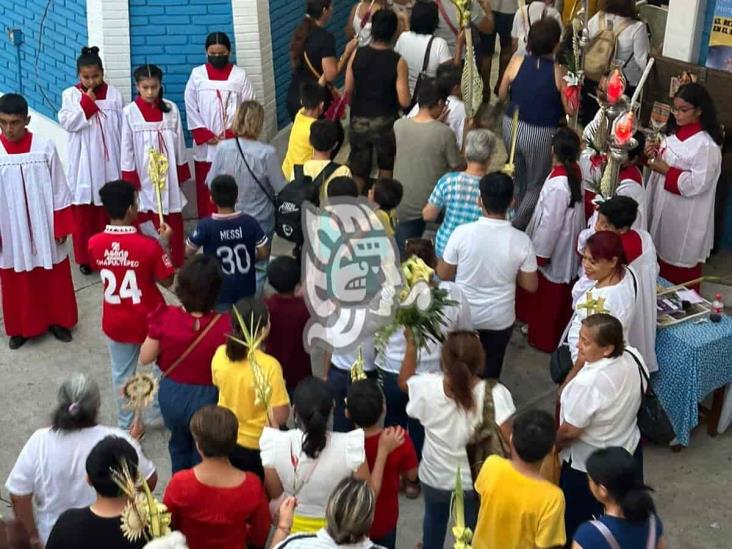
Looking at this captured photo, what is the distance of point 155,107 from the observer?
8.49 m

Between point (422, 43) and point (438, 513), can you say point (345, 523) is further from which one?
point (422, 43)

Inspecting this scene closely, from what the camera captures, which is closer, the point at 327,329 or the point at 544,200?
the point at 327,329

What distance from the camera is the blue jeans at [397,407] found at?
20.1ft

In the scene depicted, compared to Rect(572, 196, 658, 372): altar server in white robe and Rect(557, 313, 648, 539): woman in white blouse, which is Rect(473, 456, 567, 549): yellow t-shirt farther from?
Rect(572, 196, 658, 372): altar server in white robe

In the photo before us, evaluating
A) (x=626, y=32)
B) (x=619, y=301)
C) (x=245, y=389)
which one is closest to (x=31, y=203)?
(x=245, y=389)

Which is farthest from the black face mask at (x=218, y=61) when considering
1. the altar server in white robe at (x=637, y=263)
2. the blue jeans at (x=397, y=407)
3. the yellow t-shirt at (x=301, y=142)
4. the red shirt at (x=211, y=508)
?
the red shirt at (x=211, y=508)

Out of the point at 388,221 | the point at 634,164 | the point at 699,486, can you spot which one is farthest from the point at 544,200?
the point at 699,486

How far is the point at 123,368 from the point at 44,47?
415cm

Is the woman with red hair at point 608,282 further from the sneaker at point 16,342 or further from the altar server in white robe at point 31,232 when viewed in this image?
the sneaker at point 16,342

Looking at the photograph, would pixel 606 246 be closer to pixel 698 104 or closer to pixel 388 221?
pixel 388 221

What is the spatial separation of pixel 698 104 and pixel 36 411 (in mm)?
4837

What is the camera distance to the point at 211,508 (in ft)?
15.0

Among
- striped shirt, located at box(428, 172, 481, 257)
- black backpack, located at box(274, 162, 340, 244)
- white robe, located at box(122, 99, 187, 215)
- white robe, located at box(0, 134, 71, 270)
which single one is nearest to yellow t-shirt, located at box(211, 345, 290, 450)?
black backpack, located at box(274, 162, 340, 244)

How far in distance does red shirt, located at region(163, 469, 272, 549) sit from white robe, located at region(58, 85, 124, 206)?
4503 millimetres
